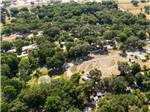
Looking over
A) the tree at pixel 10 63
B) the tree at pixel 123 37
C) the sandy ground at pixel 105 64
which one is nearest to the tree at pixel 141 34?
the tree at pixel 123 37

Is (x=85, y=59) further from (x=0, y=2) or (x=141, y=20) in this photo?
(x=0, y=2)

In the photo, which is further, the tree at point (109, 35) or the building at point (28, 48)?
the building at point (28, 48)

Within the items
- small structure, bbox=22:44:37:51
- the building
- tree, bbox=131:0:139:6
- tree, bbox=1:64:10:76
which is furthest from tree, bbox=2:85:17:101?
tree, bbox=131:0:139:6

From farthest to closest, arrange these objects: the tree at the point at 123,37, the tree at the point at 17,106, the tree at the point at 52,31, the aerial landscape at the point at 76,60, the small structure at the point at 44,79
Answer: the tree at the point at 52,31
the tree at the point at 123,37
the small structure at the point at 44,79
the aerial landscape at the point at 76,60
the tree at the point at 17,106

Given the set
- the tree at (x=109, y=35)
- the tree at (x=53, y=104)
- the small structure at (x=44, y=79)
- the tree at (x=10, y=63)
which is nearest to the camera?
the tree at (x=53, y=104)

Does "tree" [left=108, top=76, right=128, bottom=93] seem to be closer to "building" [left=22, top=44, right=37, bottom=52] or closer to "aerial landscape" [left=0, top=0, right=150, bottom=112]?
"aerial landscape" [left=0, top=0, right=150, bottom=112]

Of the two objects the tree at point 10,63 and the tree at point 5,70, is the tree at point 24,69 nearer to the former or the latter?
the tree at point 10,63

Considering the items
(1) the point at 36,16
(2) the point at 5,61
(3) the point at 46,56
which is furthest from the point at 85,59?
(1) the point at 36,16

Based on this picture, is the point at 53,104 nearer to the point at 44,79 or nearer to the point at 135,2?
the point at 44,79

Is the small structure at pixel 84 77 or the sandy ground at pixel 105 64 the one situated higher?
the small structure at pixel 84 77
